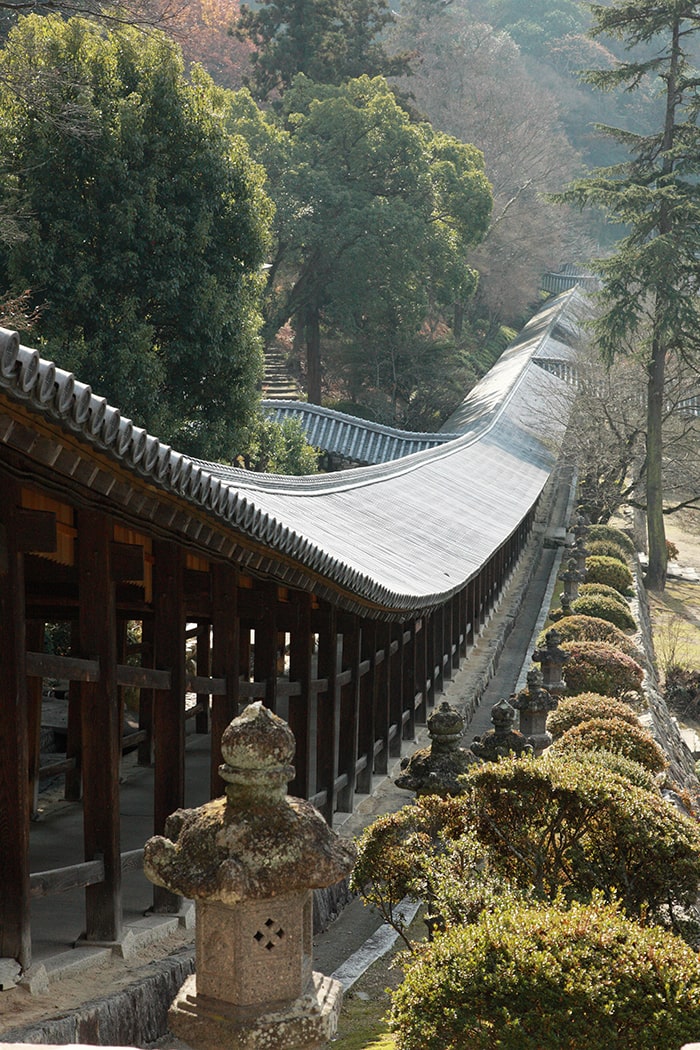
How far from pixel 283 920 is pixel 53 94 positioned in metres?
15.0

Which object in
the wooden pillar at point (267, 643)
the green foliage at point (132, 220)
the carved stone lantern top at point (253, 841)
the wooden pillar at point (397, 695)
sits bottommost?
the wooden pillar at point (397, 695)

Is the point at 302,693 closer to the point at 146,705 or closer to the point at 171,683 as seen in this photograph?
the point at 171,683

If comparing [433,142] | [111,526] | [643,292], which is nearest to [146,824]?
[111,526]

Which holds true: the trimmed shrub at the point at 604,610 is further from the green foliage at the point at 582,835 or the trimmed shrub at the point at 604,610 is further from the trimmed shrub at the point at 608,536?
the green foliage at the point at 582,835

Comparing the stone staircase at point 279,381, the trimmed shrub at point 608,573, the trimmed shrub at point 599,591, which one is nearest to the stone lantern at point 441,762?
the trimmed shrub at point 599,591

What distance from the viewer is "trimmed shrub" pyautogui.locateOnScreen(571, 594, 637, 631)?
22.4 meters

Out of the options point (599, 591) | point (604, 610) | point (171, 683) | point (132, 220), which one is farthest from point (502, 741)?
point (599, 591)

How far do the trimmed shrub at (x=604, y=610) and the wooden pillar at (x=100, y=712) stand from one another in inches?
652

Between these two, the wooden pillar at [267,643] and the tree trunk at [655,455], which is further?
the tree trunk at [655,455]

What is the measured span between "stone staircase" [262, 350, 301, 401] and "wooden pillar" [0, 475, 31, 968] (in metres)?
37.1

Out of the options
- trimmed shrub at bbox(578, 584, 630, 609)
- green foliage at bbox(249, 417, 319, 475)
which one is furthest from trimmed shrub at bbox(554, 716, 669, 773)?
green foliage at bbox(249, 417, 319, 475)

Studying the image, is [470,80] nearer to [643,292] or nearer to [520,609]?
[643,292]

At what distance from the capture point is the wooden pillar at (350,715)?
11195 mm

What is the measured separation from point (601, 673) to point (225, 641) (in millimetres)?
9771
